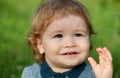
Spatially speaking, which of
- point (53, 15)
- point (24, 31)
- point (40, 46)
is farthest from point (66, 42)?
point (24, 31)

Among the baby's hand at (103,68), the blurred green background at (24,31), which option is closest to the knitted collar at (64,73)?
the baby's hand at (103,68)

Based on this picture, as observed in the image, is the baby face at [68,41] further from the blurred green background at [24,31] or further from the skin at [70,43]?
the blurred green background at [24,31]

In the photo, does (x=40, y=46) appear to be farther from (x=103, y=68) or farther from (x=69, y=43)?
(x=103, y=68)

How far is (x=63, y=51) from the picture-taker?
436 centimetres

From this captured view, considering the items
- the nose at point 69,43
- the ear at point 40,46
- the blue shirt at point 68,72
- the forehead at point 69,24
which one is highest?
the forehead at point 69,24

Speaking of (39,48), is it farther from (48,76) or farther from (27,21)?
(27,21)

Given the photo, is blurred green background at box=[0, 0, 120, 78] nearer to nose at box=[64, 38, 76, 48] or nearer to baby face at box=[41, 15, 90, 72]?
baby face at box=[41, 15, 90, 72]

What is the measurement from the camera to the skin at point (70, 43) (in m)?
4.32

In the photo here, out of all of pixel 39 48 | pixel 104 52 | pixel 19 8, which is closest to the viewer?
pixel 104 52

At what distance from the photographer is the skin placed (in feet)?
14.2

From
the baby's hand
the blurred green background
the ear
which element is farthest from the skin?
the blurred green background

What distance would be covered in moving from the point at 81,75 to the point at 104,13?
3550 millimetres

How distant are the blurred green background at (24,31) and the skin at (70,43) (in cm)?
121

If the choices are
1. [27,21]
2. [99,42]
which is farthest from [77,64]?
[27,21]
